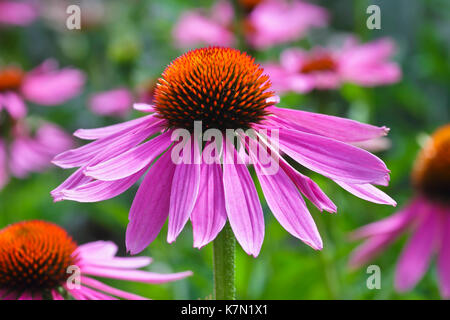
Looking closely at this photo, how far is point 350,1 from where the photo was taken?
2.96 metres

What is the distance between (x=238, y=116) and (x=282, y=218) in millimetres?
164

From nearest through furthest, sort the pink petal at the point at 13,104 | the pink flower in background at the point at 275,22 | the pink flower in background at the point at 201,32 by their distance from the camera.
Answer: the pink petal at the point at 13,104, the pink flower in background at the point at 275,22, the pink flower in background at the point at 201,32

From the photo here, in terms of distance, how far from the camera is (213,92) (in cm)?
74

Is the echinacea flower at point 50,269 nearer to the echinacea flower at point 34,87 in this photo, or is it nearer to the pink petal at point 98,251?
the pink petal at point 98,251

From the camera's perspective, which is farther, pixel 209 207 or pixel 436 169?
pixel 436 169

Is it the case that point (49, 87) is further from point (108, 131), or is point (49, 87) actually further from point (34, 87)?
point (108, 131)

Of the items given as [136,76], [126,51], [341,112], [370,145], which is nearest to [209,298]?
[370,145]

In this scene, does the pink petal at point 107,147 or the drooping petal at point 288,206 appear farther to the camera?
the pink petal at point 107,147

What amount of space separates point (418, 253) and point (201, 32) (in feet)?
3.47

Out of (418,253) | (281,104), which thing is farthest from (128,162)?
(281,104)

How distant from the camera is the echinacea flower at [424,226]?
3.70 feet

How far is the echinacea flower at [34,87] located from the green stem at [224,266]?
1.16 m

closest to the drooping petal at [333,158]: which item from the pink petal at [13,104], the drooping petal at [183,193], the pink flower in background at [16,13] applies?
the drooping petal at [183,193]

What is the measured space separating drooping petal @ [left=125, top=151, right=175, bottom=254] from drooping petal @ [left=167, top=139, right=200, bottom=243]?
0.08 ft
